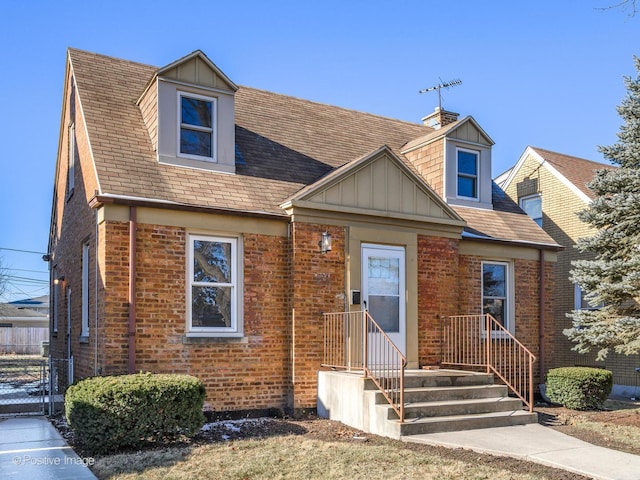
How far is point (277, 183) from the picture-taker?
1153 centimetres

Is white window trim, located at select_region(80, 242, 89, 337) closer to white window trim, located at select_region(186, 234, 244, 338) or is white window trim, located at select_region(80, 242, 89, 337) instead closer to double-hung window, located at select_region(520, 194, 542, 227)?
white window trim, located at select_region(186, 234, 244, 338)

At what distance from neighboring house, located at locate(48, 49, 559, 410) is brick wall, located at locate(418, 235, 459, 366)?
3 cm

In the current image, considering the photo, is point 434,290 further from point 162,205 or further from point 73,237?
point 73,237

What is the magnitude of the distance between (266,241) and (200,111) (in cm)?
269

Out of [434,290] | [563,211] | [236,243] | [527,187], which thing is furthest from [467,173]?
[527,187]

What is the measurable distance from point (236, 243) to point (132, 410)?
11.8ft

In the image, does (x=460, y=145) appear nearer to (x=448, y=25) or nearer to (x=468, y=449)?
(x=448, y=25)

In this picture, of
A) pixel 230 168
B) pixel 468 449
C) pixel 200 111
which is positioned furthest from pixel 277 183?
pixel 468 449

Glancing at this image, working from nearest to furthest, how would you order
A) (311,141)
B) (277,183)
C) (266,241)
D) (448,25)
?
1. (448,25)
2. (266,241)
3. (277,183)
4. (311,141)

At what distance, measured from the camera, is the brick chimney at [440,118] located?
17.3 metres

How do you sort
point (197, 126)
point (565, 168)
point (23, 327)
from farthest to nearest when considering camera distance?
point (23, 327) → point (565, 168) → point (197, 126)

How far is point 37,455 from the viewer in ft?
25.0

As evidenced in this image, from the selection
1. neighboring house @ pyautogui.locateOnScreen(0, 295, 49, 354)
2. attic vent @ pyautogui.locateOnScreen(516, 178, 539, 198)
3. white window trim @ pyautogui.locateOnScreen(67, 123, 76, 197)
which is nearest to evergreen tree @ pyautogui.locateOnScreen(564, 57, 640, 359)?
attic vent @ pyautogui.locateOnScreen(516, 178, 539, 198)

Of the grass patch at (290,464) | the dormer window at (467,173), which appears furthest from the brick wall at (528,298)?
the grass patch at (290,464)
